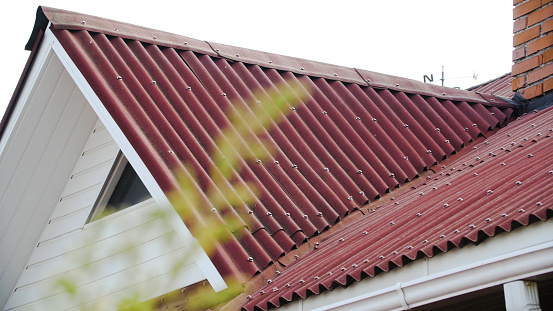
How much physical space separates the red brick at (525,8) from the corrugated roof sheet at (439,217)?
3.74 feet

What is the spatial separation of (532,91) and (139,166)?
3.98m

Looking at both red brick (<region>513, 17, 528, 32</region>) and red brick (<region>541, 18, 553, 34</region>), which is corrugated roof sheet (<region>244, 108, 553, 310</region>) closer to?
red brick (<region>541, 18, 553, 34</region>)

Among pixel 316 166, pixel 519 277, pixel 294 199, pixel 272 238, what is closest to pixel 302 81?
pixel 316 166

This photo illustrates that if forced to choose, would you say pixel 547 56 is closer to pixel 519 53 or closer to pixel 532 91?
pixel 519 53

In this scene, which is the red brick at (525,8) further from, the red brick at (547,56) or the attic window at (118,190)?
the attic window at (118,190)

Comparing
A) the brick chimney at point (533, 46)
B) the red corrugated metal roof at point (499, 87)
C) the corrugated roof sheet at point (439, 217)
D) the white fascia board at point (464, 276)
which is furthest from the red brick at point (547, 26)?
the white fascia board at point (464, 276)

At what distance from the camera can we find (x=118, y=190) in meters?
7.37

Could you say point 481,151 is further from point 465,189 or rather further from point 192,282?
point 192,282

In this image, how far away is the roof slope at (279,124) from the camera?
251 inches

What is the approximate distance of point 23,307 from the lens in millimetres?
7680

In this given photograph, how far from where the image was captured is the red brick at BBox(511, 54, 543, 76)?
25.0ft

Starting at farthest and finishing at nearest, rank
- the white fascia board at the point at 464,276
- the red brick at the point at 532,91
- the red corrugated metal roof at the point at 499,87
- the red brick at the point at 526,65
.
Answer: the red corrugated metal roof at the point at 499,87, the red brick at the point at 532,91, the red brick at the point at 526,65, the white fascia board at the point at 464,276

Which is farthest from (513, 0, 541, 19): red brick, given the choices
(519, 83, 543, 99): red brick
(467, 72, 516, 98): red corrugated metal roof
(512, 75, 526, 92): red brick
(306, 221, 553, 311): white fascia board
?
(306, 221, 553, 311): white fascia board

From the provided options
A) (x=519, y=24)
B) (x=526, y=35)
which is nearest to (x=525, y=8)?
(x=519, y=24)
